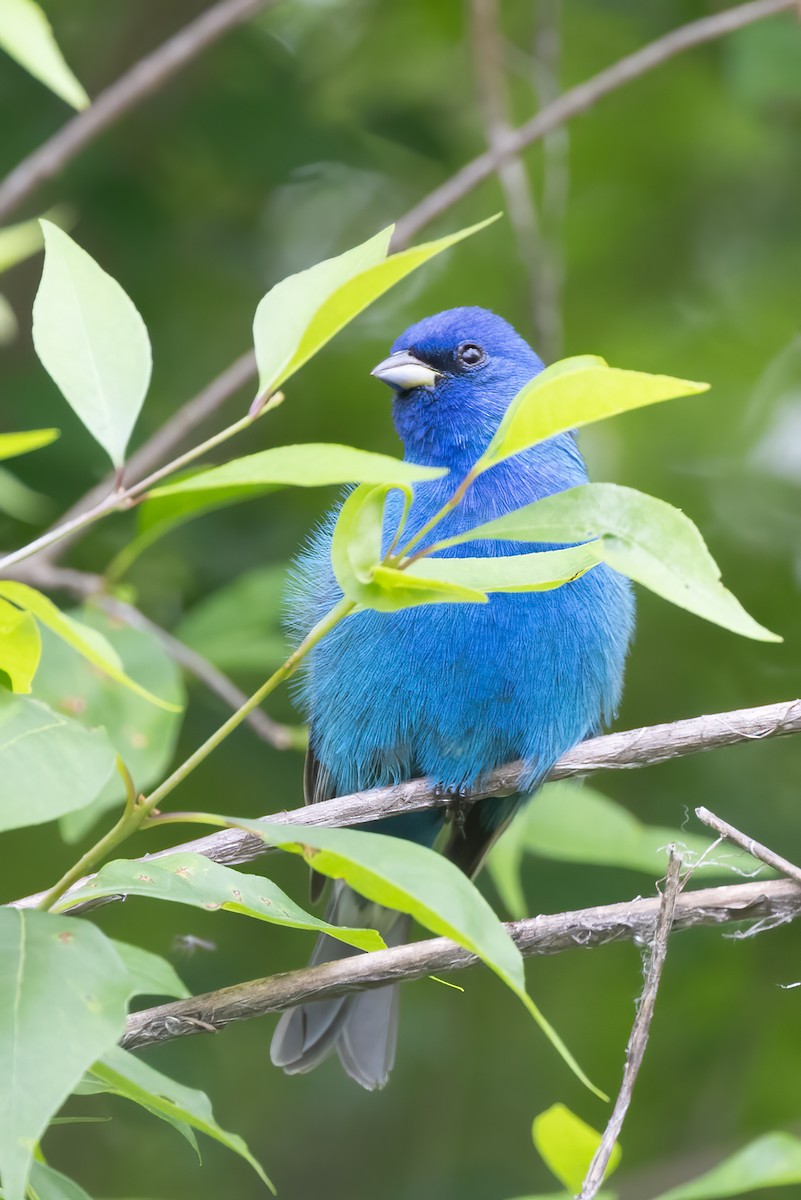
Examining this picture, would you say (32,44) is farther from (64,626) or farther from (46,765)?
(46,765)

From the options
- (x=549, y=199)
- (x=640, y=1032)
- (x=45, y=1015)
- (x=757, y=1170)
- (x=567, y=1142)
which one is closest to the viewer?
(x=45, y=1015)

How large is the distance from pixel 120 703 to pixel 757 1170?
5.91 ft

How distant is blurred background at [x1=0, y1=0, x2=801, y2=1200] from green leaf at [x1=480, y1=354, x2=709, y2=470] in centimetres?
330

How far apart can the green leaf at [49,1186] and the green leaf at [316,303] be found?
3.62 feet

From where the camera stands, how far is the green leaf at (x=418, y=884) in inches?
58.1

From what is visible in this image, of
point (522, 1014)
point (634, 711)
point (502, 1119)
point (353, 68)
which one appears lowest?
point (502, 1119)

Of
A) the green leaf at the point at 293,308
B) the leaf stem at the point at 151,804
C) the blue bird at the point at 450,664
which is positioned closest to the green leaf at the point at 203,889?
the leaf stem at the point at 151,804

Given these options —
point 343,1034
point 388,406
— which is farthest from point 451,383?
point 343,1034

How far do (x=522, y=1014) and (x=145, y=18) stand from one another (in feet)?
14.4

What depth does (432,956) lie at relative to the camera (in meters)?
2.26

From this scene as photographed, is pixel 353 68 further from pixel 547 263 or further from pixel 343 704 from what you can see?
pixel 343 704

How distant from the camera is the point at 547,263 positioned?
5.07m

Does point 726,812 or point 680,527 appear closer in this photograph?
point 680,527

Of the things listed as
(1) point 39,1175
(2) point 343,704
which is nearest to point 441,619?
(2) point 343,704
